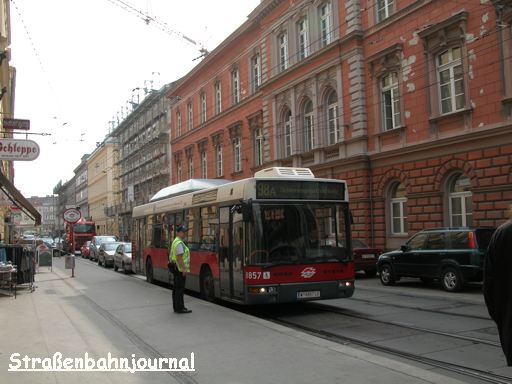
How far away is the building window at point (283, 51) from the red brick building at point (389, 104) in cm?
6

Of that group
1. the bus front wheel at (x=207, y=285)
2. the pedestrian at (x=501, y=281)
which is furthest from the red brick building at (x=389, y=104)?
the pedestrian at (x=501, y=281)

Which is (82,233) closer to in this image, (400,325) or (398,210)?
(398,210)

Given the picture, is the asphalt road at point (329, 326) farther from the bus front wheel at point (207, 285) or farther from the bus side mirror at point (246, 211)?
the bus side mirror at point (246, 211)

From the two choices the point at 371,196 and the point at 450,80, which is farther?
the point at 371,196

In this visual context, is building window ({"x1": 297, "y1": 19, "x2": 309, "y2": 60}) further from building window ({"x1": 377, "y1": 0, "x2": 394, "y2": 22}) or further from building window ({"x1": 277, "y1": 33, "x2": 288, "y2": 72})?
building window ({"x1": 377, "y1": 0, "x2": 394, "y2": 22})

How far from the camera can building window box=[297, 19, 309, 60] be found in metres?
29.6

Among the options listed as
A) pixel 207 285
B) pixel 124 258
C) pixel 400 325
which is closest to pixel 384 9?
pixel 124 258

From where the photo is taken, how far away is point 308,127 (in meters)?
29.7

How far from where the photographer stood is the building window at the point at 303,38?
29644mm

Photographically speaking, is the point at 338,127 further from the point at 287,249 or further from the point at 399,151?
the point at 287,249

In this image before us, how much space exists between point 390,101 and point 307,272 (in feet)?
49.6

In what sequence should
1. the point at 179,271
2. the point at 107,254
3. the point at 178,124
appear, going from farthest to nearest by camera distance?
the point at 178,124
the point at 107,254
the point at 179,271

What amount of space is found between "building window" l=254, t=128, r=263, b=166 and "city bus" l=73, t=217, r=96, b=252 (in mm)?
24826

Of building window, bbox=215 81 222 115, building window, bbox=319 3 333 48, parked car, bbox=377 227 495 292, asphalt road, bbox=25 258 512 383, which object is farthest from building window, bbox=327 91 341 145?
building window, bbox=215 81 222 115
